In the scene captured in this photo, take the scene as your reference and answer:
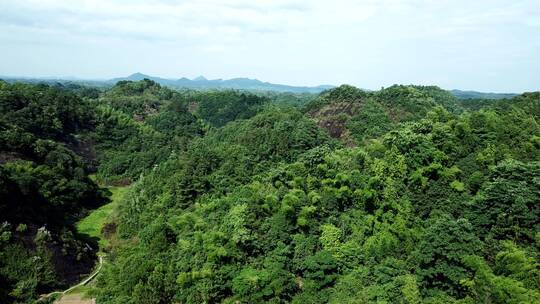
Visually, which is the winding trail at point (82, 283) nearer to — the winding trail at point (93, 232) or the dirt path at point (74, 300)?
the winding trail at point (93, 232)

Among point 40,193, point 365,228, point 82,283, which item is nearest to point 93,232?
point 40,193

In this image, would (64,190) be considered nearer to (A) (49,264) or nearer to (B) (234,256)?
(A) (49,264)

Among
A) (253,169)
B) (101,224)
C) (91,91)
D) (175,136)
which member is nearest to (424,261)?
(253,169)

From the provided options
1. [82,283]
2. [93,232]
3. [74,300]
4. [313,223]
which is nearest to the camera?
[313,223]

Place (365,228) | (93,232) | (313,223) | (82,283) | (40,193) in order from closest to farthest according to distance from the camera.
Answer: (365,228) → (313,223) → (82,283) → (40,193) → (93,232)

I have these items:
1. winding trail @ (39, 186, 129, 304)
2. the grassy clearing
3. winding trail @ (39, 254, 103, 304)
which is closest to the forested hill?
winding trail @ (39, 254, 103, 304)

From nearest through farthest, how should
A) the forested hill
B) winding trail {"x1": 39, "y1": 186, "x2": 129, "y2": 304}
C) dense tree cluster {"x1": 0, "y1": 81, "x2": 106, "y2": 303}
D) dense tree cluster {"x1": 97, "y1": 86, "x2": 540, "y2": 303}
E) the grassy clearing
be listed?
dense tree cluster {"x1": 97, "y1": 86, "x2": 540, "y2": 303}, the forested hill, winding trail {"x1": 39, "y1": 186, "x2": 129, "y2": 304}, dense tree cluster {"x1": 0, "y1": 81, "x2": 106, "y2": 303}, the grassy clearing

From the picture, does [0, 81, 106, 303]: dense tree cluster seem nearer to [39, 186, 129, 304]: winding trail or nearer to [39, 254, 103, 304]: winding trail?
[39, 254, 103, 304]: winding trail

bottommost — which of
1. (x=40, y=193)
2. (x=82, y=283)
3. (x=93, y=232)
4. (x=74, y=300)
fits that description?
(x=93, y=232)

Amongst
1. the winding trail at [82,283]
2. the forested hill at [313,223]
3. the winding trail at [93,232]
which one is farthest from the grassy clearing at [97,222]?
the winding trail at [82,283]

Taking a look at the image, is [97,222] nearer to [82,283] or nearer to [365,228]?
[82,283]
